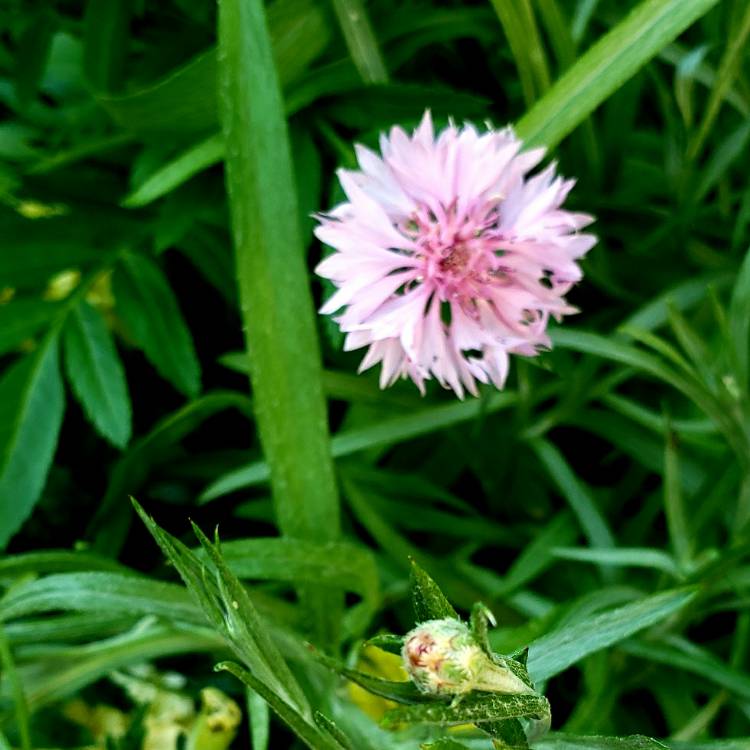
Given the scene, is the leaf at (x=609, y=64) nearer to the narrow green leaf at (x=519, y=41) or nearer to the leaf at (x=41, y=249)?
the narrow green leaf at (x=519, y=41)

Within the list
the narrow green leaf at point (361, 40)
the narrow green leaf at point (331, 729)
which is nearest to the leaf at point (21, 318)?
the narrow green leaf at point (361, 40)

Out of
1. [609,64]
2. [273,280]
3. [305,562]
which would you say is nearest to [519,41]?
[609,64]

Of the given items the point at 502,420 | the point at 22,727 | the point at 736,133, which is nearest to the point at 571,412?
the point at 502,420

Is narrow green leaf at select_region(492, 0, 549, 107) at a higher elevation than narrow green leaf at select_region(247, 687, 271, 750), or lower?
higher

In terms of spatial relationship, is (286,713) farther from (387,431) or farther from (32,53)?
(32,53)

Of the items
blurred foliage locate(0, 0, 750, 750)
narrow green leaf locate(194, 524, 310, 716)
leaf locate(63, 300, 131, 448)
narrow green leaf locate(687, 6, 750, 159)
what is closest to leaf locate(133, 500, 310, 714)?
narrow green leaf locate(194, 524, 310, 716)

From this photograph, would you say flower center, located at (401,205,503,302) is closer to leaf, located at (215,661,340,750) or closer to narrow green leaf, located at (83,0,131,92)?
leaf, located at (215,661,340,750)

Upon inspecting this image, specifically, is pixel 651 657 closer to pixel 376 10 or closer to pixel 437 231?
pixel 437 231
